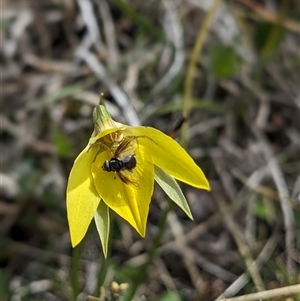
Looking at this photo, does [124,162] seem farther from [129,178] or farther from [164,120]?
[164,120]

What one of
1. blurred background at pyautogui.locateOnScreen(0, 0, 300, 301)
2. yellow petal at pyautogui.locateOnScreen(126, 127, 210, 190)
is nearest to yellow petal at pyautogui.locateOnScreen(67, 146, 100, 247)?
yellow petal at pyautogui.locateOnScreen(126, 127, 210, 190)

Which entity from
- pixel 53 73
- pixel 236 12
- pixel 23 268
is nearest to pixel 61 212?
pixel 23 268

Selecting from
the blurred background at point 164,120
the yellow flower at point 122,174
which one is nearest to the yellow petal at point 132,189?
the yellow flower at point 122,174

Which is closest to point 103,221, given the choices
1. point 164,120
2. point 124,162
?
point 124,162

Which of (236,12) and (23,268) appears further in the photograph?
(236,12)

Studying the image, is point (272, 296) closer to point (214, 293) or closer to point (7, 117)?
point (214, 293)

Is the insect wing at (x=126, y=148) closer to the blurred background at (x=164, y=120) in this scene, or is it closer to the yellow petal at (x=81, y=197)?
the yellow petal at (x=81, y=197)

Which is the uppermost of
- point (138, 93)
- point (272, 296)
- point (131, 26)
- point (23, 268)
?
point (131, 26)
